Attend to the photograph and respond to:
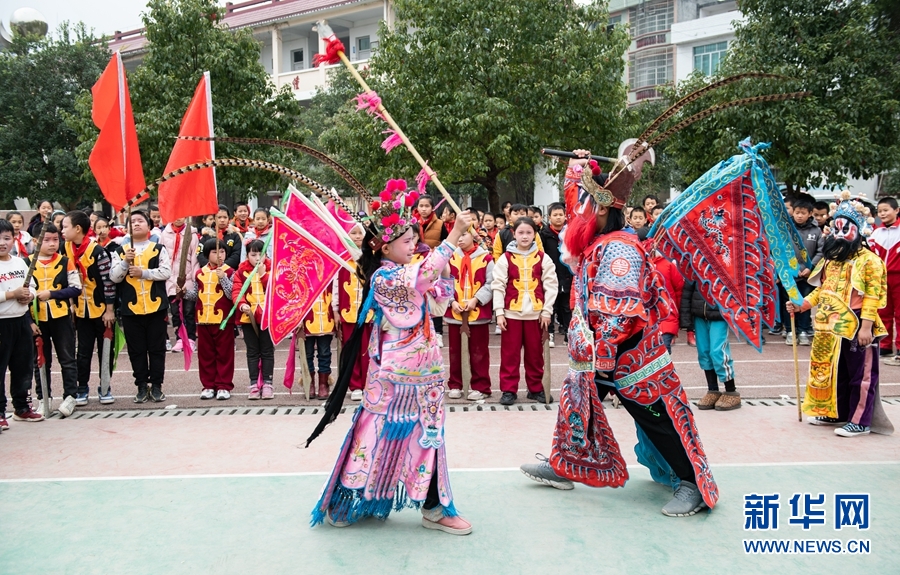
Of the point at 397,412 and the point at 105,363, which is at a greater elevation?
the point at 397,412

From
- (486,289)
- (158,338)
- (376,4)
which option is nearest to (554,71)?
(486,289)

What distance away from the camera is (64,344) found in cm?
672

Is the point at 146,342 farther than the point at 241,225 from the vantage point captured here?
No

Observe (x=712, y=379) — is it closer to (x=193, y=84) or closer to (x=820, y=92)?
(x=820, y=92)

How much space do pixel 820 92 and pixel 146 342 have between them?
11.7 metres

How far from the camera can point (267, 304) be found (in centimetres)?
595

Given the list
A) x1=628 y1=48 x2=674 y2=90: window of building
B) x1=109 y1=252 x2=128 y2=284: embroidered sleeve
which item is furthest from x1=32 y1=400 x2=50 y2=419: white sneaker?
x1=628 y1=48 x2=674 y2=90: window of building

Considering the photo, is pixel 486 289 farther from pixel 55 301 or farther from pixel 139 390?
pixel 55 301

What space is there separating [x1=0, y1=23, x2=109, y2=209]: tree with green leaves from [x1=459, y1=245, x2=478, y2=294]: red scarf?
17.8 metres

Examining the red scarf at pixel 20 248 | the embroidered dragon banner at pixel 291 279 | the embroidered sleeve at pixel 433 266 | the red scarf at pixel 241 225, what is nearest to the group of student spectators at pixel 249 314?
the embroidered dragon banner at pixel 291 279

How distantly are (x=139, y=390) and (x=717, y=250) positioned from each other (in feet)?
17.7

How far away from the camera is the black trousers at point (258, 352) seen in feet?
24.0

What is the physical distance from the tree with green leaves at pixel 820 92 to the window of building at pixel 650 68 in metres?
13.2

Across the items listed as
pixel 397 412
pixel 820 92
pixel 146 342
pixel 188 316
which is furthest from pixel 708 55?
pixel 397 412
